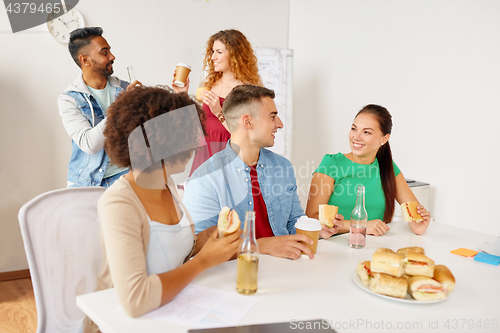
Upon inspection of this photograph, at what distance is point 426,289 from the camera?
1081mm

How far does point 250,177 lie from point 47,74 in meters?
2.11

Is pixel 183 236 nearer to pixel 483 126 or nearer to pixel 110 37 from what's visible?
pixel 483 126

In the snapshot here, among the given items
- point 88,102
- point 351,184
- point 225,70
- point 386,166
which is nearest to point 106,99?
point 88,102

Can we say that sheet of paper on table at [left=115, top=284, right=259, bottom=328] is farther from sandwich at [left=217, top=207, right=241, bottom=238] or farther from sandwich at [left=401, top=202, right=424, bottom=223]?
sandwich at [left=401, top=202, right=424, bottom=223]

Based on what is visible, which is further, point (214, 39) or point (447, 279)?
point (214, 39)

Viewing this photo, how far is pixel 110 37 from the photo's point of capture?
330 cm

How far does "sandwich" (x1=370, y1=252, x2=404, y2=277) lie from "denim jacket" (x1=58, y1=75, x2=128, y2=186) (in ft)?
5.20

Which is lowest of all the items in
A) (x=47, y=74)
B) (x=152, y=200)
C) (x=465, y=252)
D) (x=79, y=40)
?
(x=465, y=252)

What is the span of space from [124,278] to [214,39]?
243 cm

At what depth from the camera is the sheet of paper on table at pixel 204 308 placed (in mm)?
947

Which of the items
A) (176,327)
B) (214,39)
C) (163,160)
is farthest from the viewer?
(214,39)

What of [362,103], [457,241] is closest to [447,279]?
[457,241]

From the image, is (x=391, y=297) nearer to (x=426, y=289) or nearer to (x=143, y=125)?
(x=426, y=289)

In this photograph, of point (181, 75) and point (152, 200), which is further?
point (181, 75)
